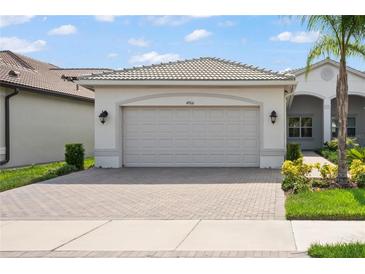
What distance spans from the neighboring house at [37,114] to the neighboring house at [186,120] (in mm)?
3411

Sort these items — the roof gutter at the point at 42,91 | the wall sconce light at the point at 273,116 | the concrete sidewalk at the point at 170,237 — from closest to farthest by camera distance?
the concrete sidewalk at the point at 170,237
the wall sconce light at the point at 273,116
the roof gutter at the point at 42,91

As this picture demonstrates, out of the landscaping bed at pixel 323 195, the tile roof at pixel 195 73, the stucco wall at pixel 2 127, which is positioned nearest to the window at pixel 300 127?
the tile roof at pixel 195 73

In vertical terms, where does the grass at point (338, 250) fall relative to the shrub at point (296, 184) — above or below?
below

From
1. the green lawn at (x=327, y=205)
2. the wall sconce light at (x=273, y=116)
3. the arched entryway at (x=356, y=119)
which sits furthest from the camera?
the arched entryway at (x=356, y=119)

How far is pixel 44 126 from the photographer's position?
2028 cm

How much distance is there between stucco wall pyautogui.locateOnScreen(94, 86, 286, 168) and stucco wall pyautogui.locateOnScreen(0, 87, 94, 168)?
3.73 m

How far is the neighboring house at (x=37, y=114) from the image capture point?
17.5 meters

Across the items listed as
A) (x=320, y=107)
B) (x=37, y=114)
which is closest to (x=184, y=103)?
(x=37, y=114)

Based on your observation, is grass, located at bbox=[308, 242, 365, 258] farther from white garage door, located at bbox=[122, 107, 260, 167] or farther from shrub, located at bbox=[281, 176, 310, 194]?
white garage door, located at bbox=[122, 107, 260, 167]

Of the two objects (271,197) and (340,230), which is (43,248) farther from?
(271,197)

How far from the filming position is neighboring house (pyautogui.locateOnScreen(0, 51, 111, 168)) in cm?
1755

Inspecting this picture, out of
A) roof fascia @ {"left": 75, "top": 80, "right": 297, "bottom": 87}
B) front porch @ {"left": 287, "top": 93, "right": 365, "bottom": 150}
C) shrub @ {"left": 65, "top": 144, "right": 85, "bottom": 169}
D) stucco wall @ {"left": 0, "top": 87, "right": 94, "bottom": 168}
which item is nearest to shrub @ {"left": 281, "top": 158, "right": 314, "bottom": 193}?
roof fascia @ {"left": 75, "top": 80, "right": 297, "bottom": 87}

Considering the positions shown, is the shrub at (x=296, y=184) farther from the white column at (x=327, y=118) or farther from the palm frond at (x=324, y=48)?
the white column at (x=327, y=118)

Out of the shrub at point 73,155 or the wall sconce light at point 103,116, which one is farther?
the wall sconce light at point 103,116
